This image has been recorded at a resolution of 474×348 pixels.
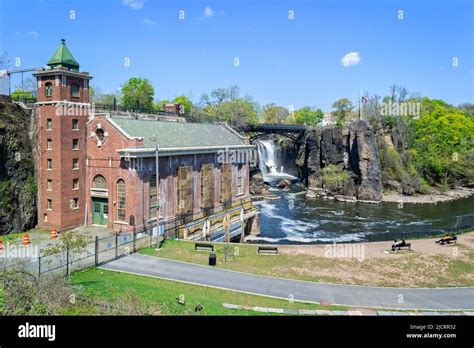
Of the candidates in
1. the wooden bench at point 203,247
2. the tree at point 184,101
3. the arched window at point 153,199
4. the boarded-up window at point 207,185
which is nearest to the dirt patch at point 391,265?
the wooden bench at point 203,247

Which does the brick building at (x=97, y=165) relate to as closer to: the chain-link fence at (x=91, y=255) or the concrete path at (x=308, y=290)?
the chain-link fence at (x=91, y=255)

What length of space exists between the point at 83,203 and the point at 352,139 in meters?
61.9

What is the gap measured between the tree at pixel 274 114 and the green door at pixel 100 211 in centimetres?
11963

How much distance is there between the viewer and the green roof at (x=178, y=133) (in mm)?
32656

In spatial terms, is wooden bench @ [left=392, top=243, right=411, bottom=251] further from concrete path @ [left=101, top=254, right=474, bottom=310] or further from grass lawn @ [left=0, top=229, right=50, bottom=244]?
grass lawn @ [left=0, top=229, right=50, bottom=244]

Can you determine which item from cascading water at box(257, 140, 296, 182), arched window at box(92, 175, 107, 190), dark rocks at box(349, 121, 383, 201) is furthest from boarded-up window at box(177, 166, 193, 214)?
cascading water at box(257, 140, 296, 182)

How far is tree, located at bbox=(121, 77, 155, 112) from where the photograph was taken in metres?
89.8

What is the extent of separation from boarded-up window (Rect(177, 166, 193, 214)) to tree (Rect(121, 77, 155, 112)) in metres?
56.4

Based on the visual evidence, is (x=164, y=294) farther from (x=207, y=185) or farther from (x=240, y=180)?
(x=240, y=180)

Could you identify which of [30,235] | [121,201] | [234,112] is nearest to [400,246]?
[121,201]
